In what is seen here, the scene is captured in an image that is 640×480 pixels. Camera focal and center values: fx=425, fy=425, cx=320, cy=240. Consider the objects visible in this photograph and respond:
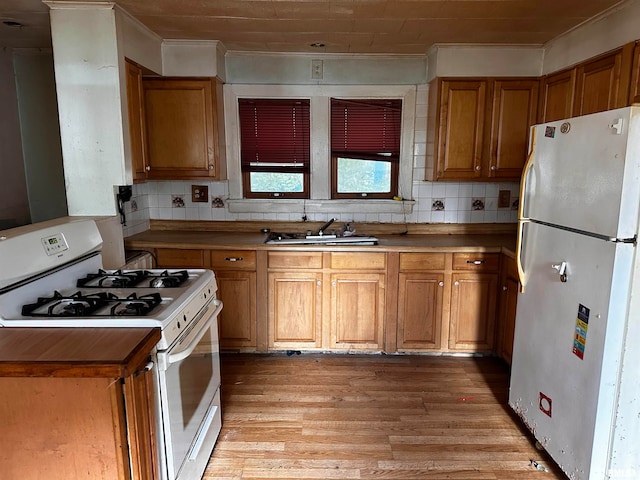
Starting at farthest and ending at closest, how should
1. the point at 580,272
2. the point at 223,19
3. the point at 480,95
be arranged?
the point at 480,95 → the point at 223,19 → the point at 580,272

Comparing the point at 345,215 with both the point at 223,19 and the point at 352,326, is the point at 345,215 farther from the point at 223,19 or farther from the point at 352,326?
the point at 223,19

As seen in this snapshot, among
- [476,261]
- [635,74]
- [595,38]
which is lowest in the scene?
[476,261]

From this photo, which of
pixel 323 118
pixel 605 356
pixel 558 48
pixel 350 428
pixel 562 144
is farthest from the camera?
pixel 323 118

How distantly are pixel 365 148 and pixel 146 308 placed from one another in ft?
8.07

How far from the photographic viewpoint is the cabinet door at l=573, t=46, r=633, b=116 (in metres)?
2.20

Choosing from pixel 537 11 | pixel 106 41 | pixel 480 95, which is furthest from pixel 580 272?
pixel 106 41

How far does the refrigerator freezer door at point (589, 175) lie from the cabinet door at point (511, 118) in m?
1.13

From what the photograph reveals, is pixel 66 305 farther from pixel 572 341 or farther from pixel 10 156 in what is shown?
pixel 10 156

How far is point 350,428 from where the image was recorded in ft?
7.63

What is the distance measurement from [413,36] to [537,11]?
77 centimetres

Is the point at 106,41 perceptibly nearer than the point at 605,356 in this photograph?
No

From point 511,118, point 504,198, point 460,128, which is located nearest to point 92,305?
point 460,128

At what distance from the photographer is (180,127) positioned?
3156 mm

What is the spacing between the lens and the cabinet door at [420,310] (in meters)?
3.05
